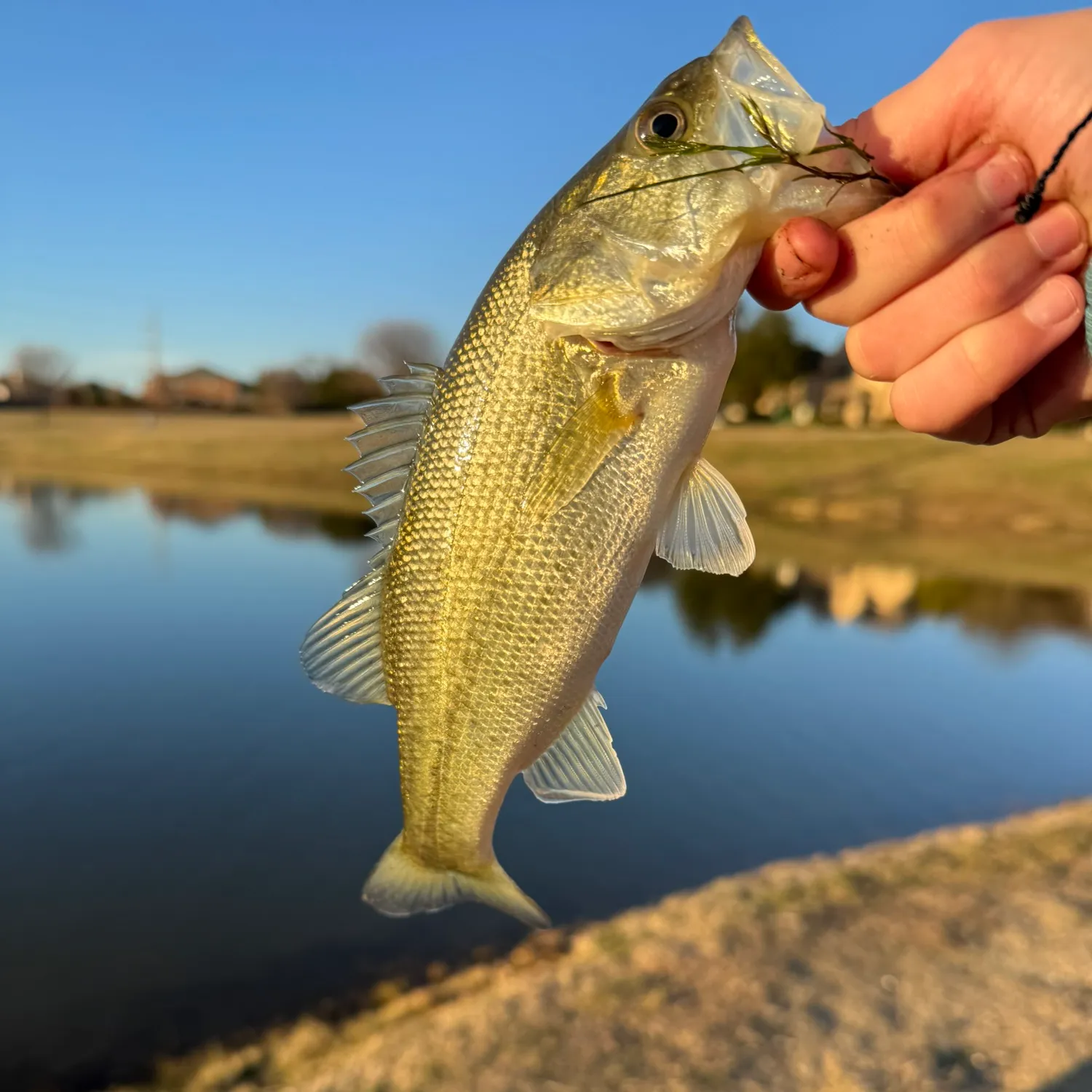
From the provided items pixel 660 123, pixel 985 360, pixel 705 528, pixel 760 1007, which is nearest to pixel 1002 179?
pixel 985 360

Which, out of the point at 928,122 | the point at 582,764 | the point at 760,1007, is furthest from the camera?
the point at 760,1007

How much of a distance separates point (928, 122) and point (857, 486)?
30661mm

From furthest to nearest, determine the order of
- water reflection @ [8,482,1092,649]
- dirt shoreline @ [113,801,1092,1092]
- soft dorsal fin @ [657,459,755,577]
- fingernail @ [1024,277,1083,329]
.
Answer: water reflection @ [8,482,1092,649] < dirt shoreline @ [113,801,1092,1092] < soft dorsal fin @ [657,459,755,577] < fingernail @ [1024,277,1083,329]

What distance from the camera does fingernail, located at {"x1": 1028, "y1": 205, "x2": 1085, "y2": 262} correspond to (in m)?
1.89

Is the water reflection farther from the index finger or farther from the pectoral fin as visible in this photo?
the index finger

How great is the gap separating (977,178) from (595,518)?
3.78 feet

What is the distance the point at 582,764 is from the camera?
90.7 inches

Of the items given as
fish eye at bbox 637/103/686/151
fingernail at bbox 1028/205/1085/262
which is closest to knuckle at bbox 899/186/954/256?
fingernail at bbox 1028/205/1085/262

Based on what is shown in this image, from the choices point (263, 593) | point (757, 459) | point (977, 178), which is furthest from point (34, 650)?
point (757, 459)

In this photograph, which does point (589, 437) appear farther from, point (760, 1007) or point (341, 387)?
point (341, 387)

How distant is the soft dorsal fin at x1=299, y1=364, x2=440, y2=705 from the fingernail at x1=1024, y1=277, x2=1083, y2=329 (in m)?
1.52

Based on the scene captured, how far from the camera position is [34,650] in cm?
1237

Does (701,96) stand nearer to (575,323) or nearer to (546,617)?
(575,323)

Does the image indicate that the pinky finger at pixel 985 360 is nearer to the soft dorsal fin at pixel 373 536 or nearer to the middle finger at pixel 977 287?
the middle finger at pixel 977 287
